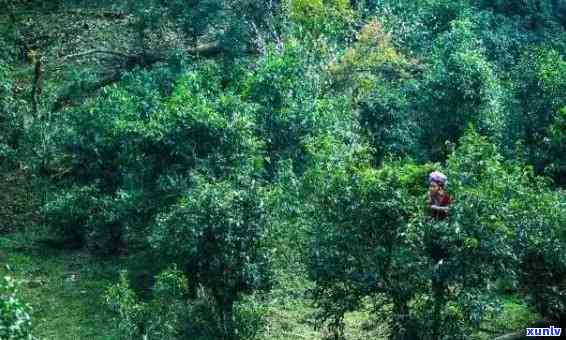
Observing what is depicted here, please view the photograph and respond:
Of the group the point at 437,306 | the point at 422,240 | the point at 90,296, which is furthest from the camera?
the point at 90,296

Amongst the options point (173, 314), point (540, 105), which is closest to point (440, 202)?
point (173, 314)

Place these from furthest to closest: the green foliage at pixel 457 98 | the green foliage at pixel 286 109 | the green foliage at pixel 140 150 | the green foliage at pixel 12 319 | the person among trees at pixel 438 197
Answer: the green foliage at pixel 457 98 < the green foliage at pixel 286 109 < the green foliage at pixel 140 150 < the person among trees at pixel 438 197 < the green foliage at pixel 12 319

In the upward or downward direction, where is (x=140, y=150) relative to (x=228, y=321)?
upward

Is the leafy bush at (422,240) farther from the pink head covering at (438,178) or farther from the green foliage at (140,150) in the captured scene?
the green foliage at (140,150)

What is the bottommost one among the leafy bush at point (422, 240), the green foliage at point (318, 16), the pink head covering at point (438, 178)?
the leafy bush at point (422, 240)

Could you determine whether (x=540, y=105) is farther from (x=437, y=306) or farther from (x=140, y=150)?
(x=140, y=150)

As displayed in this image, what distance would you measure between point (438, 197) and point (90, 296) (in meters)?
8.21

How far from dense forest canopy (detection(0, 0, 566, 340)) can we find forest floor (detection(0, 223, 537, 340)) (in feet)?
0.98

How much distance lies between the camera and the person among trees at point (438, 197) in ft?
36.6

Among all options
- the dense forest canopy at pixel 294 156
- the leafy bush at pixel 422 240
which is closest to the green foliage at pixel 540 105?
the dense forest canopy at pixel 294 156

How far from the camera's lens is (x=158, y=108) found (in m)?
16.6

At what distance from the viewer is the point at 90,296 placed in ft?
53.9

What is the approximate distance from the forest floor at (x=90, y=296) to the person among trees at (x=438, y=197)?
2.91m

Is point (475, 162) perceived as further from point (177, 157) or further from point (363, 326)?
point (177, 157)
